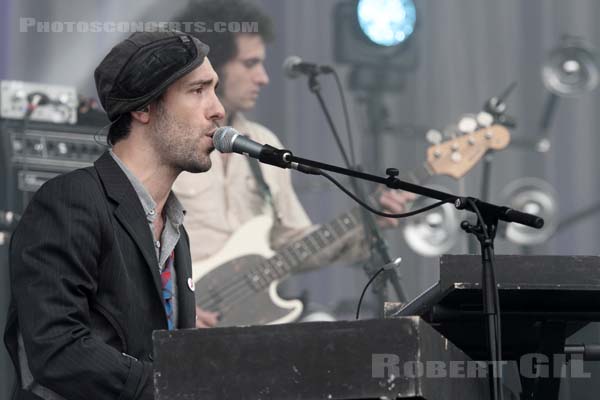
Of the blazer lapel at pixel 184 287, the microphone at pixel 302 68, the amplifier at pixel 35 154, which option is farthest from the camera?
the microphone at pixel 302 68

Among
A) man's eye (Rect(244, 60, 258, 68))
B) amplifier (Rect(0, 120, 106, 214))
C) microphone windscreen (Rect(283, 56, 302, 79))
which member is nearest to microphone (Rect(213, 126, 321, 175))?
amplifier (Rect(0, 120, 106, 214))

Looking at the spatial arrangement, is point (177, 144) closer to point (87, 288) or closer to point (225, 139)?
point (225, 139)

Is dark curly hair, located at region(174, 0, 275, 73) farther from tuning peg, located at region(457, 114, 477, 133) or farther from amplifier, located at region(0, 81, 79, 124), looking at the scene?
tuning peg, located at region(457, 114, 477, 133)

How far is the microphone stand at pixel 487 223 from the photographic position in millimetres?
2619

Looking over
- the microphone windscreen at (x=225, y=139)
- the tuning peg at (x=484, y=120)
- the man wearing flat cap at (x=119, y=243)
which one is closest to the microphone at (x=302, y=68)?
the tuning peg at (x=484, y=120)

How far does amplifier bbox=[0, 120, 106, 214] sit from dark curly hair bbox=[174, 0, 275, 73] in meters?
0.70

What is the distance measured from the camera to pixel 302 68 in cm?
583

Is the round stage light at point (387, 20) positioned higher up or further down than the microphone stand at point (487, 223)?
higher up

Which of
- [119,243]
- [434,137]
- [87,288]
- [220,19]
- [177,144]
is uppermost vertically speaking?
[220,19]

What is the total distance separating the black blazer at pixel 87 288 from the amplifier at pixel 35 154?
2544 mm

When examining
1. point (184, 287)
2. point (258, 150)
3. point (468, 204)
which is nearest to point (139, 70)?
point (258, 150)

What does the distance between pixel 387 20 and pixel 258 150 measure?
3267 millimetres

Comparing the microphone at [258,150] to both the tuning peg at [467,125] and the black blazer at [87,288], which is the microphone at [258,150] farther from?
the tuning peg at [467,125]

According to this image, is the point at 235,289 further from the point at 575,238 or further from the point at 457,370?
the point at 457,370
